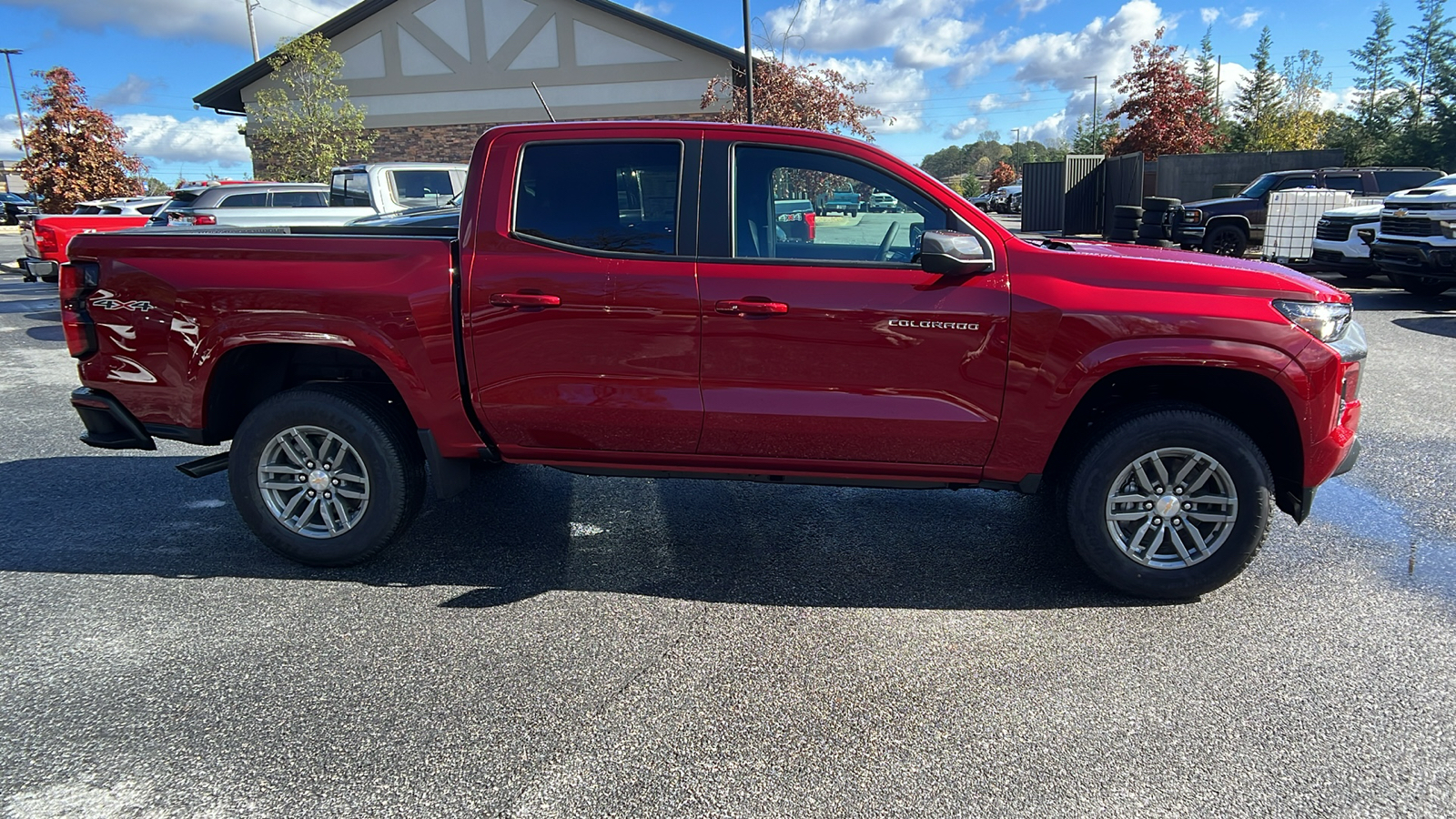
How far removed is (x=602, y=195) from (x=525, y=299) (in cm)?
58

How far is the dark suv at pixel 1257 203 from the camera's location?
17.3 meters

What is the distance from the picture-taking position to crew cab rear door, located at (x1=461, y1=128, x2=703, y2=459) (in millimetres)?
3775

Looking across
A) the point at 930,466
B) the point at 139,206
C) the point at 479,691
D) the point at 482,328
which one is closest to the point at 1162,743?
the point at 930,466

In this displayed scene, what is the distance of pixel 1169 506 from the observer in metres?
3.77

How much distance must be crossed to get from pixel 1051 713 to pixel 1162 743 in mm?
339

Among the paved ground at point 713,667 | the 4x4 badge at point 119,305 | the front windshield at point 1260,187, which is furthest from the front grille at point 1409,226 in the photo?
the 4x4 badge at point 119,305

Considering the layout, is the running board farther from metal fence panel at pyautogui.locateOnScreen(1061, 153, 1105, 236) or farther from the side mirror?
metal fence panel at pyautogui.locateOnScreen(1061, 153, 1105, 236)

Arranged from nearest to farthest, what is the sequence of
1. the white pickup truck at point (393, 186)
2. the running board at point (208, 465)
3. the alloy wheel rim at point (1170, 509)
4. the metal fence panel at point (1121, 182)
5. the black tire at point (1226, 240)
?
the alloy wheel rim at point (1170, 509) → the running board at point (208, 465) → the white pickup truck at point (393, 186) → the black tire at point (1226, 240) → the metal fence panel at point (1121, 182)

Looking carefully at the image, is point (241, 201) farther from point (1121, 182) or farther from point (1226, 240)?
point (1121, 182)

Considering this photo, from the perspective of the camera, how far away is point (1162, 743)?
9.32ft

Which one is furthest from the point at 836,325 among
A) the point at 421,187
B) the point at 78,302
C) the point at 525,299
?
the point at 421,187

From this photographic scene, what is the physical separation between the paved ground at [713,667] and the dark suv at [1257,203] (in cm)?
1406

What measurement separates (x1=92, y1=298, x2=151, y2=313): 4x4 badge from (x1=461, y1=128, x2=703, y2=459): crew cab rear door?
4.86ft

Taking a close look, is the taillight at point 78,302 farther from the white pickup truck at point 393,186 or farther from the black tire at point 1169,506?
the white pickup truck at point 393,186
